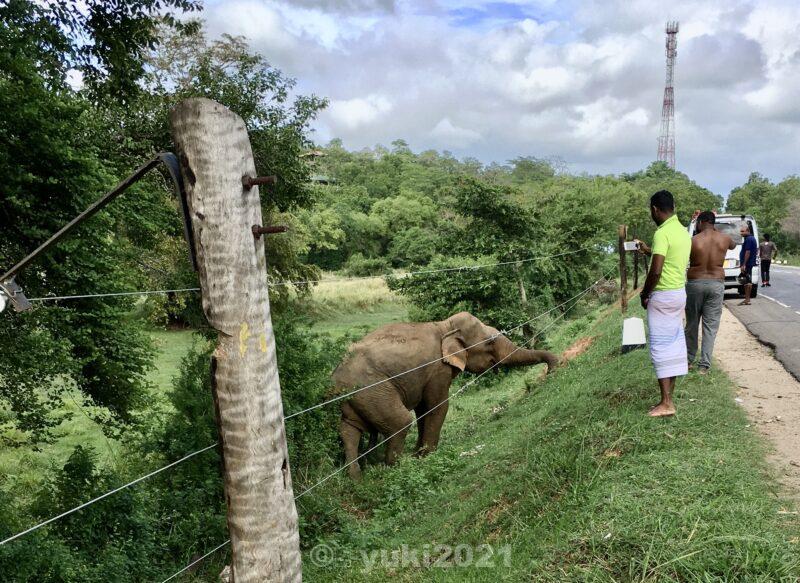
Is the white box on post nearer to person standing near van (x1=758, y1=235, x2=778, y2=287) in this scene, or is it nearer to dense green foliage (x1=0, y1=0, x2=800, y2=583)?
dense green foliage (x1=0, y1=0, x2=800, y2=583)

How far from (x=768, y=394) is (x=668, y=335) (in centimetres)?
262

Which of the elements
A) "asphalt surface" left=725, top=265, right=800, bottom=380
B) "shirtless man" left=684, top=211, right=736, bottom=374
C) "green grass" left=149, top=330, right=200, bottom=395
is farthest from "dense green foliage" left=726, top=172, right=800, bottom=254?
"shirtless man" left=684, top=211, right=736, bottom=374

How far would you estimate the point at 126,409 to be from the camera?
10266 mm

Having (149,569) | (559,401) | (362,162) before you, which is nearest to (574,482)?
(559,401)

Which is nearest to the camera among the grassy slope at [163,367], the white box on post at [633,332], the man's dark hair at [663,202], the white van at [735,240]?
the man's dark hair at [663,202]

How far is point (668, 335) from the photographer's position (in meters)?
6.28

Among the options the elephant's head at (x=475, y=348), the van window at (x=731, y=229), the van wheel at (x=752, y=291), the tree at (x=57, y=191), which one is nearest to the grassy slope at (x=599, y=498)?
the elephant's head at (x=475, y=348)

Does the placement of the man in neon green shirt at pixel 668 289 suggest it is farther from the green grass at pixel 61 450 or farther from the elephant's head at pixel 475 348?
the green grass at pixel 61 450

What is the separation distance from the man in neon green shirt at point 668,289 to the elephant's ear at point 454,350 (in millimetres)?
4804

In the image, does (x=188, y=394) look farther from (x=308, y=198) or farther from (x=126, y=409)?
(x=308, y=198)

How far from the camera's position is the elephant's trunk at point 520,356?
1180cm

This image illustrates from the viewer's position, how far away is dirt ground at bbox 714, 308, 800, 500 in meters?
5.77

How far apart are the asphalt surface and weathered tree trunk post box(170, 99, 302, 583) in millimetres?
7773

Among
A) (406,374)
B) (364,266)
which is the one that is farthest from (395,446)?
(364,266)
